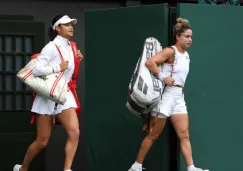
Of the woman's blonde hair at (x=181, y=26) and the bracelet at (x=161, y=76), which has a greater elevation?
the woman's blonde hair at (x=181, y=26)

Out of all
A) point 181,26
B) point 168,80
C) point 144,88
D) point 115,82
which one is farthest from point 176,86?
point 115,82

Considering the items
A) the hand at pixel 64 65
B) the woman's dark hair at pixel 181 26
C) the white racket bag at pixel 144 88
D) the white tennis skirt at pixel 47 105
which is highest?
the woman's dark hair at pixel 181 26

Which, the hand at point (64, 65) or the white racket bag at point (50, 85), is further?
the hand at point (64, 65)

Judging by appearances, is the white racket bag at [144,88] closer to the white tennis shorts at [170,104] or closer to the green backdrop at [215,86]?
the white tennis shorts at [170,104]

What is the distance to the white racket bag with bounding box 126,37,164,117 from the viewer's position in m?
9.95

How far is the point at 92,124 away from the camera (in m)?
11.3

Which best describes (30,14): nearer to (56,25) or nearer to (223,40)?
(56,25)

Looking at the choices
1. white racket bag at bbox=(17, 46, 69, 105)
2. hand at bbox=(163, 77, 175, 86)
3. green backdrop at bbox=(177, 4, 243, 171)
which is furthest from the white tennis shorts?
white racket bag at bbox=(17, 46, 69, 105)

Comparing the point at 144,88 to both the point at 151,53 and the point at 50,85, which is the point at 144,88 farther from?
the point at 50,85

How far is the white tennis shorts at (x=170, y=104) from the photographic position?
10.1 metres

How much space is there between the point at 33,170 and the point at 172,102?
2433 mm

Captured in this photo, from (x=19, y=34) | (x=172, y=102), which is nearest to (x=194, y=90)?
(x=172, y=102)

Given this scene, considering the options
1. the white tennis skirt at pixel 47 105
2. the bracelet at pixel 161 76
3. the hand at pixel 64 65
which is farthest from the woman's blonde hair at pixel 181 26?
the white tennis skirt at pixel 47 105

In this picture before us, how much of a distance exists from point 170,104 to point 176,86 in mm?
215
